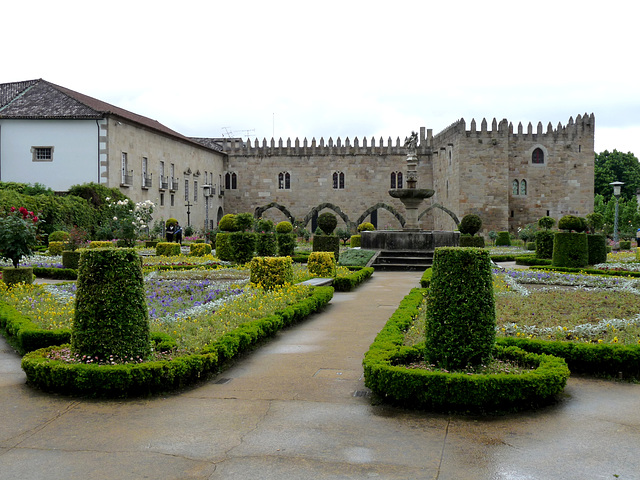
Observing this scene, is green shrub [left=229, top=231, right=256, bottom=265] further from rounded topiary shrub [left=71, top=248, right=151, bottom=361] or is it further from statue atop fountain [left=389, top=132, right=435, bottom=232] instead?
rounded topiary shrub [left=71, top=248, right=151, bottom=361]

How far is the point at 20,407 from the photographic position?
468 cm

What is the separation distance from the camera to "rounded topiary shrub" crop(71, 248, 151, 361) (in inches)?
203

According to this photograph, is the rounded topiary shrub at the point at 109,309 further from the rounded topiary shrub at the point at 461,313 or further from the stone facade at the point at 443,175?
the stone facade at the point at 443,175

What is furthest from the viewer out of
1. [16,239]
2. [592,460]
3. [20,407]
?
[16,239]

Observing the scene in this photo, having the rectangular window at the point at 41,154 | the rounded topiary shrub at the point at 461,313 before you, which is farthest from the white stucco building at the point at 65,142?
the rounded topiary shrub at the point at 461,313

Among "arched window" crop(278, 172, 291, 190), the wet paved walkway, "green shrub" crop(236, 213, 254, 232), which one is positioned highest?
"arched window" crop(278, 172, 291, 190)

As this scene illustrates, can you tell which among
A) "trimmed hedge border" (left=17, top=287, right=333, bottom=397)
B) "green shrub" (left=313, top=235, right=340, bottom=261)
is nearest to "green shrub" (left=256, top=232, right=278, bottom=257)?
"green shrub" (left=313, top=235, right=340, bottom=261)

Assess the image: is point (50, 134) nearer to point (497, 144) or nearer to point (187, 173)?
point (187, 173)

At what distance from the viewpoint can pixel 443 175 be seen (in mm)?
35531

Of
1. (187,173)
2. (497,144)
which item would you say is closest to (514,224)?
(497,144)

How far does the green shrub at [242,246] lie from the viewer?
1580cm

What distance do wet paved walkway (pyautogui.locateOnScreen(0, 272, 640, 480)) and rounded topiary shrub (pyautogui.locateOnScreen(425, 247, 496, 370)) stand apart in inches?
25.3

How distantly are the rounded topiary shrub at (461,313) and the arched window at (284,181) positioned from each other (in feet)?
111

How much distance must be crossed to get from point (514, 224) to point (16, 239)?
27.9 metres
